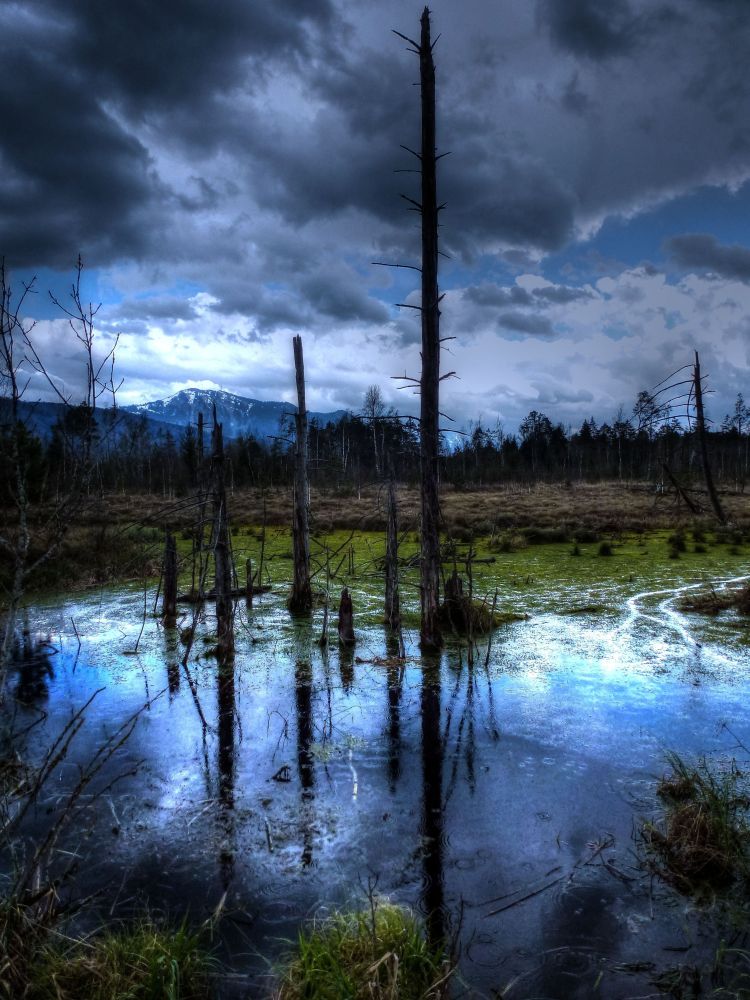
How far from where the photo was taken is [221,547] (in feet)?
36.2

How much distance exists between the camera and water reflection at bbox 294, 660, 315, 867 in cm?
596

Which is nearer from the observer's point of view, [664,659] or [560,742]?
[560,742]

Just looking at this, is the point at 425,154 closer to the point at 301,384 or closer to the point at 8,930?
the point at 301,384

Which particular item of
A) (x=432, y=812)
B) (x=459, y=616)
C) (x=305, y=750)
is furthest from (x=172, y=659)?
(x=432, y=812)

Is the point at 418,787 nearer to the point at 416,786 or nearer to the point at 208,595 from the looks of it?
the point at 416,786

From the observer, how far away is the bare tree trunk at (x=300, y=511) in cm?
1512

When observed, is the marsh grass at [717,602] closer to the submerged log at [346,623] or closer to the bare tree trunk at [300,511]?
the submerged log at [346,623]

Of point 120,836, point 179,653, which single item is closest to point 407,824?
point 120,836

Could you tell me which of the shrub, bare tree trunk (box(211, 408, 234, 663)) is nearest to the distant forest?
the shrub

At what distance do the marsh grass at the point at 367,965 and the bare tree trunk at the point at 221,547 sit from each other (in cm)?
720

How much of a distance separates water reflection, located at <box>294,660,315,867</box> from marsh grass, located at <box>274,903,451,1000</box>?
55.2 inches

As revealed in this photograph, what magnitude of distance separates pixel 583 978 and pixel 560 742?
4.11 metres

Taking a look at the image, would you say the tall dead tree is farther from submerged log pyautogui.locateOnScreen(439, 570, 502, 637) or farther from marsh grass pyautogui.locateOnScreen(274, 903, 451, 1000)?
marsh grass pyautogui.locateOnScreen(274, 903, 451, 1000)

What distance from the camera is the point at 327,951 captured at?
3.90m
